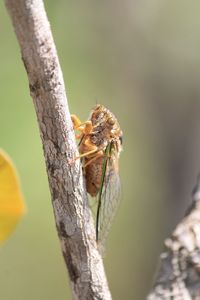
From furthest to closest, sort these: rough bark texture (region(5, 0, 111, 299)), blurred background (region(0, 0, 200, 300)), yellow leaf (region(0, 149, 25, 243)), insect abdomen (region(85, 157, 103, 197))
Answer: blurred background (region(0, 0, 200, 300))
insect abdomen (region(85, 157, 103, 197))
yellow leaf (region(0, 149, 25, 243))
rough bark texture (region(5, 0, 111, 299))

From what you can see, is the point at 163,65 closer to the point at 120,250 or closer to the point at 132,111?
the point at 132,111

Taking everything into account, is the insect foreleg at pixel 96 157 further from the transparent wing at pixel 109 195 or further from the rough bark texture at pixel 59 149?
the rough bark texture at pixel 59 149

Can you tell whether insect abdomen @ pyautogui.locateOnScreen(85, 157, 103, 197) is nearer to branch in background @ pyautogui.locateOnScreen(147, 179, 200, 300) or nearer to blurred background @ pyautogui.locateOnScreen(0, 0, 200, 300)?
branch in background @ pyautogui.locateOnScreen(147, 179, 200, 300)

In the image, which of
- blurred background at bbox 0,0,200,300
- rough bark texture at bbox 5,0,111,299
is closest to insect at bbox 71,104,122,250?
rough bark texture at bbox 5,0,111,299

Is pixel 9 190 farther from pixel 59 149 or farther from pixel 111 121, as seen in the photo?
pixel 111 121

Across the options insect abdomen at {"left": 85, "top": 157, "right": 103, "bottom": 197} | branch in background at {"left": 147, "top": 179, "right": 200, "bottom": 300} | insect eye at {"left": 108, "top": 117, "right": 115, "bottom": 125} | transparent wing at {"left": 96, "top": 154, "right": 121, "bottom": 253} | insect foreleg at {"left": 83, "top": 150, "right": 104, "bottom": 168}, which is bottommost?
branch in background at {"left": 147, "top": 179, "right": 200, "bottom": 300}

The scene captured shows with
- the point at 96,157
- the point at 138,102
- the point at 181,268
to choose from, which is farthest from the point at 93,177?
the point at 138,102

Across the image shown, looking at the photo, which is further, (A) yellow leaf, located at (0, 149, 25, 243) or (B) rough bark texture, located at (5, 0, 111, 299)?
(A) yellow leaf, located at (0, 149, 25, 243)
